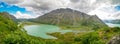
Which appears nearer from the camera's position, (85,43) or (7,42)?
(7,42)

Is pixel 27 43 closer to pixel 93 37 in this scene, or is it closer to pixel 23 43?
pixel 23 43

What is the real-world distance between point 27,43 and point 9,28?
107 meters

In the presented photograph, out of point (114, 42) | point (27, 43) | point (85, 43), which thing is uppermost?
point (114, 42)

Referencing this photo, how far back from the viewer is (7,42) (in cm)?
5378

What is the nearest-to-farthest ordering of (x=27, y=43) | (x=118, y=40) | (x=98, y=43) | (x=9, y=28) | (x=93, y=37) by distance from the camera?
(x=118, y=40) → (x=27, y=43) → (x=98, y=43) → (x=93, y=37) → (x=9, y=28)

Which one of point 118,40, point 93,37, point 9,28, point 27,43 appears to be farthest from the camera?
point 9,28

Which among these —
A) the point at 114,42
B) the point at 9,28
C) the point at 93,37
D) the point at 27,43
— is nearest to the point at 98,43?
the point at 93,37

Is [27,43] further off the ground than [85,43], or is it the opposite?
[27,43]

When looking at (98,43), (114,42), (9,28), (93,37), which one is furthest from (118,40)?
(9,28)

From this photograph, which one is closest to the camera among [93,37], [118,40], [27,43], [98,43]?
[118,40]

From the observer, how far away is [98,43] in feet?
308

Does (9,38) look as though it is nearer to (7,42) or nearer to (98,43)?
(7,42)

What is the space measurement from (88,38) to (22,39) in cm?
7352

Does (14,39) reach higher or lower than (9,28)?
higher
